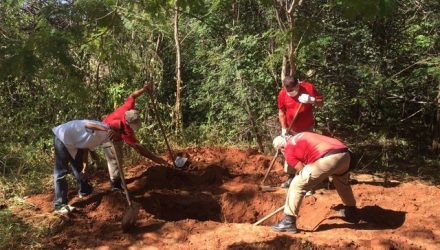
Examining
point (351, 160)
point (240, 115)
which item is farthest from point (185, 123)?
point (351, 160)

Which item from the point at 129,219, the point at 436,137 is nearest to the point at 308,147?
the point at 129,219

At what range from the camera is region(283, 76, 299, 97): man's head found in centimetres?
599

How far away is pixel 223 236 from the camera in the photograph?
5.09 m

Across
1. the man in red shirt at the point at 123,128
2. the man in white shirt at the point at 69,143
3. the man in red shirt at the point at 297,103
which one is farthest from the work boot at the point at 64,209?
the man in red shirt at the point at 297,103

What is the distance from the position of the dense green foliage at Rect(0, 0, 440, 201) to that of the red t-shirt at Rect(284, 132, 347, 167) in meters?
2.02

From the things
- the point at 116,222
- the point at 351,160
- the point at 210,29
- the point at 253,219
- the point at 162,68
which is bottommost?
the point at 253,219

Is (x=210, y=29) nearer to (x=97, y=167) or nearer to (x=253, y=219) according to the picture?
(x=97, y=167)

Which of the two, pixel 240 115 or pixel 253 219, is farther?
pixel 240 115

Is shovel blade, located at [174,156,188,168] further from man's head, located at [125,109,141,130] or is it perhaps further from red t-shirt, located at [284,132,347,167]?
red t-shirt, located at [284,132,347,167]

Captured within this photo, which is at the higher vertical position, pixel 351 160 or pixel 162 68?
pixel 162 68

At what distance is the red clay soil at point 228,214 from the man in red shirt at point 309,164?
308mm

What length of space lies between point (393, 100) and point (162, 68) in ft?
16.3

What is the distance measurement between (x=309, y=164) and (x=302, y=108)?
131 cm

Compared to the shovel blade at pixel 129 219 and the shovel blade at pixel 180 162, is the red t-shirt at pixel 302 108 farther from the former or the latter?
the shovel blade at pixel 129 219
